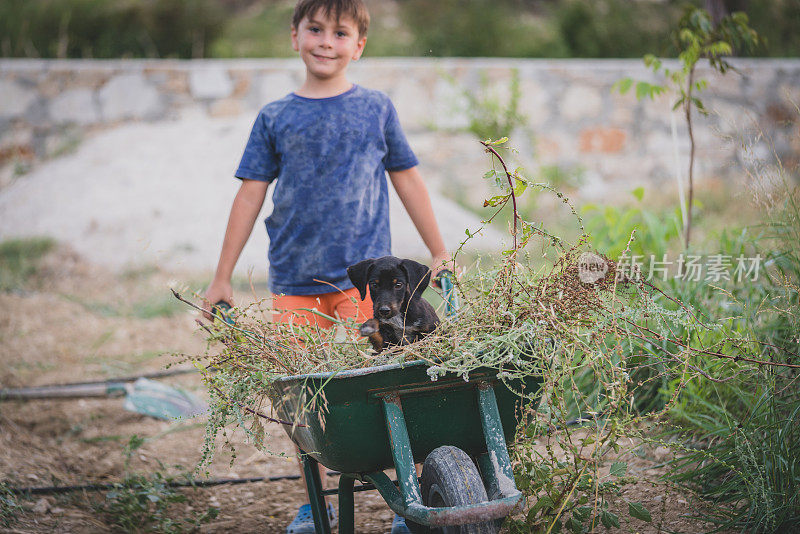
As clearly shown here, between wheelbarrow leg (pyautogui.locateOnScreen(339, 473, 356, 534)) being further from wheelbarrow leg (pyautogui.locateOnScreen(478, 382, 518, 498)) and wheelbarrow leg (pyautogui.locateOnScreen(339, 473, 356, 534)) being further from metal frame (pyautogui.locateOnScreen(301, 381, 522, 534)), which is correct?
wheelbarrow leg (pyautogui.locateOnScreen(478, 382, 518, 498))

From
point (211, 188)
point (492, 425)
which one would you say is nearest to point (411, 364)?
point (492, 425)

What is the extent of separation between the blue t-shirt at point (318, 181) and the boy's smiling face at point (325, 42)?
0.12 meters

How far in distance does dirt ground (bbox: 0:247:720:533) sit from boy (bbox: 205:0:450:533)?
0.44m

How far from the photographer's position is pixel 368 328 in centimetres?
196

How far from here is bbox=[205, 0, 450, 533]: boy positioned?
2.74 meters

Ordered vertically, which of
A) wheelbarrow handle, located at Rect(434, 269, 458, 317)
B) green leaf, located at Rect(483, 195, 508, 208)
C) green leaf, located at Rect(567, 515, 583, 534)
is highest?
green leaf, located at Rect(483, 195, 508, 208)

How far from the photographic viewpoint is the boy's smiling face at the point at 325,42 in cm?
Result: 274

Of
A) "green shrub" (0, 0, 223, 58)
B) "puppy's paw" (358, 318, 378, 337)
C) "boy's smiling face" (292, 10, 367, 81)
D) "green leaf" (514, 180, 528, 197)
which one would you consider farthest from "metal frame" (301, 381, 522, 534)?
"green shrub" (0, 0, 223, 58)

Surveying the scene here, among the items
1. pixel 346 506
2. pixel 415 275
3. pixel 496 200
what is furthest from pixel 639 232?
pixel 346 506

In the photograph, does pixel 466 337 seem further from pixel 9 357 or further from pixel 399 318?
pixel 9 357

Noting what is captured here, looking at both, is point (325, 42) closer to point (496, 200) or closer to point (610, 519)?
point (496, 200)

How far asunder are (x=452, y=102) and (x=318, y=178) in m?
5.85

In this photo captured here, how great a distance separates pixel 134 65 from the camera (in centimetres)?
796

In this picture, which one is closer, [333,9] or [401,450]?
[401,450]
